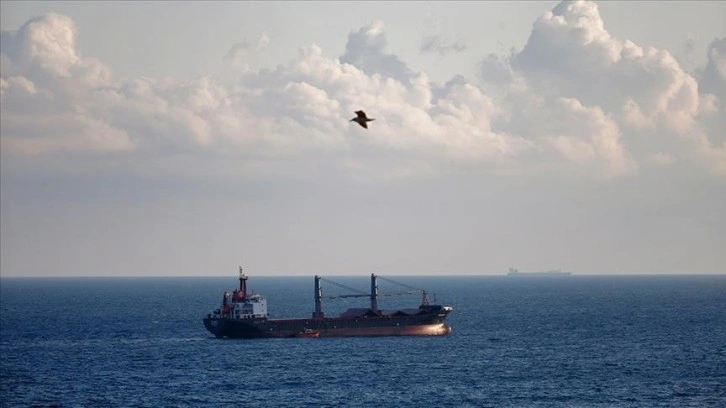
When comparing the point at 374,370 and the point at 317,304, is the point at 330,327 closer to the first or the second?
the point at 317,304

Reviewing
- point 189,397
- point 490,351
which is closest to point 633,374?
point 490,351

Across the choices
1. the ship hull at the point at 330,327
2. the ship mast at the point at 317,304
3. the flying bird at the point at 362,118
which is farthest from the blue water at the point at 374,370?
the flying bird at the point at 362,118

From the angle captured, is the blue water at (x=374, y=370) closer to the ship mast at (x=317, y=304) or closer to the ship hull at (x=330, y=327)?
the ship hull at (x=330, y=327)

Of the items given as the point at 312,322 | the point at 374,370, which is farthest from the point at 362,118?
the point at 312,322

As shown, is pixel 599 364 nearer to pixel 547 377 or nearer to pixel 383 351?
pixel 547 377

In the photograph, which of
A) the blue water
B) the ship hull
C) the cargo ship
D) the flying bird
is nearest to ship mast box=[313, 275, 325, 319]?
the cargo ship

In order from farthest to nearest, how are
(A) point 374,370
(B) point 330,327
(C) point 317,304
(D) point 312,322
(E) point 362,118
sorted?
(C) point 317,304 < (B) point 330,327 < (D) point 312,322 < (A) point 374,370 < (E) point 362,118

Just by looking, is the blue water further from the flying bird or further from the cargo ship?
the flying bird
